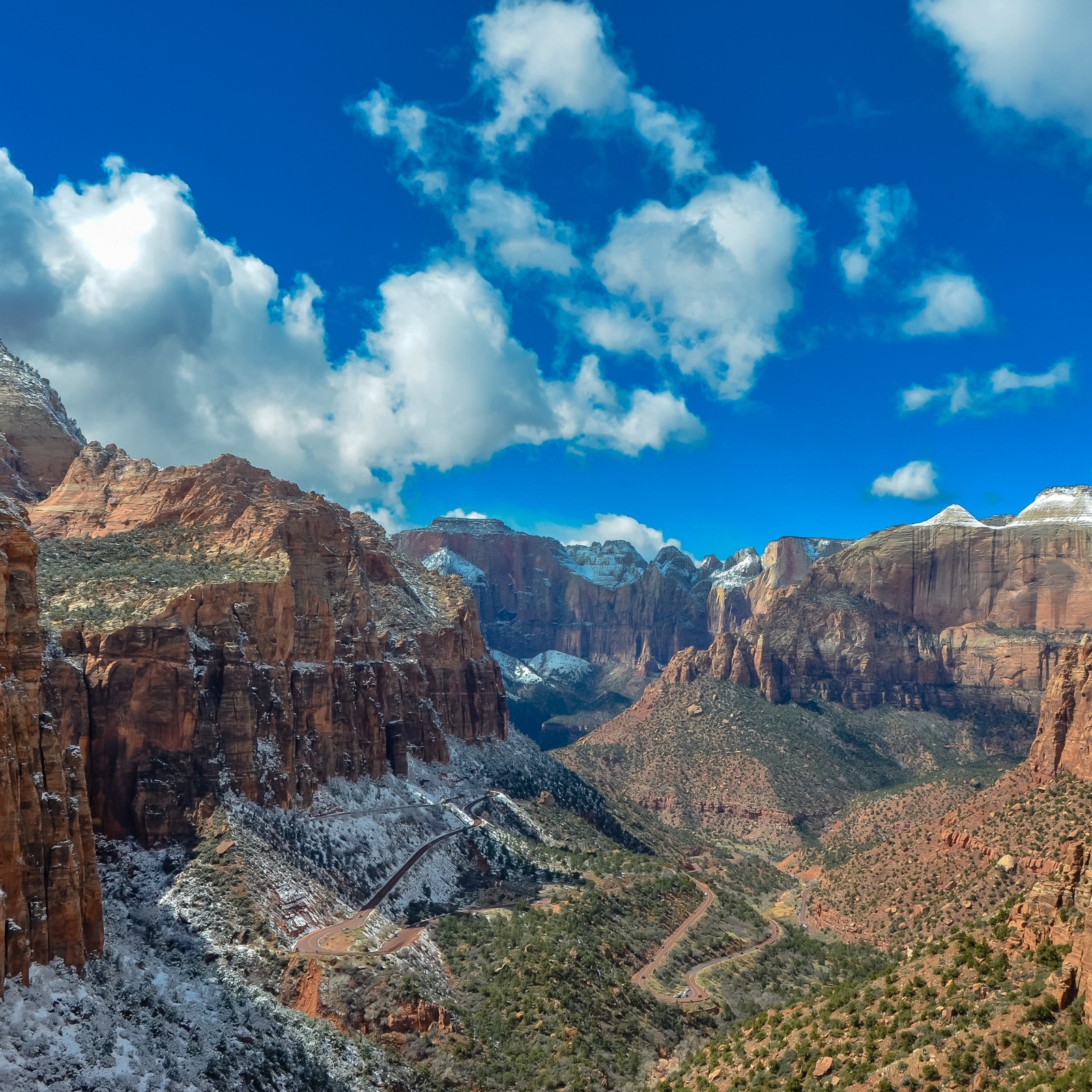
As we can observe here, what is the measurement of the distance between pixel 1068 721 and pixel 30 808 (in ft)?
296

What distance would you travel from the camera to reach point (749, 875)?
11806 cm

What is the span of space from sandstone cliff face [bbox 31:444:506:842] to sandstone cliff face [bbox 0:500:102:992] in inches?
1007

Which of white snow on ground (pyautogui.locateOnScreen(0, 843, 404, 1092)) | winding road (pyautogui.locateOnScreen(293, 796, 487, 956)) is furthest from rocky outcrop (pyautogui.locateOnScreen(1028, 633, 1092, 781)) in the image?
white snow on ground (pyautogui.locateOnScreen(0, 843, 404, 1092))

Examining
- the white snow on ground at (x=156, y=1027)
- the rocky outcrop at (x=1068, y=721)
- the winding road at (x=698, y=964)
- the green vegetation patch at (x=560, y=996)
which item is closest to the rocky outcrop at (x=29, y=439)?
the white snow on ground at (x=156, y=1027)

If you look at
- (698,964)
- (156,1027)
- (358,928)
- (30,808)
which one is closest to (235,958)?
(358,928)

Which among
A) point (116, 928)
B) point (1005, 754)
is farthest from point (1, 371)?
point (1005, 754)

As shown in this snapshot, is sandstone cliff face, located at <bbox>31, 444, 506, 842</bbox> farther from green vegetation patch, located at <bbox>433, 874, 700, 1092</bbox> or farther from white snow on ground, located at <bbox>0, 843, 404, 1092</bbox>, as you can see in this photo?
green vegetation patch, located at <bbox>433, 874, 700, 1092</bbox>

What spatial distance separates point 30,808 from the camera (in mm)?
37781

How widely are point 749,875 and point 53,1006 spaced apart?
3868 inches

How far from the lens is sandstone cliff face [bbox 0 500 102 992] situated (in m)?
35.7

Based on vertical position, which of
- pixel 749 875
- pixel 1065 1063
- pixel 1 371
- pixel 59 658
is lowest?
pixel 749 875

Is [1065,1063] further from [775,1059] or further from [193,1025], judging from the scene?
[193,1025]

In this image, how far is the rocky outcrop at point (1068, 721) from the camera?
84562 millimetres

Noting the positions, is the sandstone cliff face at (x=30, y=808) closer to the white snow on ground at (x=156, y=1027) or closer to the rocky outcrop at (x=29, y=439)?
the white snow on ground at (x=156, y=1027)
